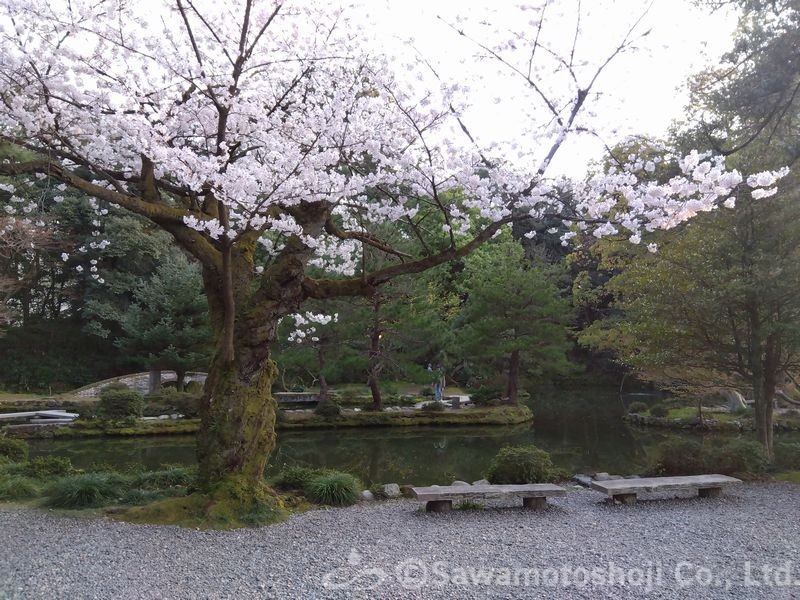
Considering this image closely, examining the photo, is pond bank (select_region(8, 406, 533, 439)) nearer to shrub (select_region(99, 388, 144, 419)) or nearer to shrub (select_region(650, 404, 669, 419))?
shrub (select_region(99, 388, 144, 419))

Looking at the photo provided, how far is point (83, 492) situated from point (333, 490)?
2.11m

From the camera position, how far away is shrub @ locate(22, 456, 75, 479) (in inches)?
250

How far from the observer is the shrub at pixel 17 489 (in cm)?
541

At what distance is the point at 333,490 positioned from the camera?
571cm

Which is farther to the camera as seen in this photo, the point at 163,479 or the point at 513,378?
the point at 513,378

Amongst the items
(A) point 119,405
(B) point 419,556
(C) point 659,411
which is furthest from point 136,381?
(B) point 419,556

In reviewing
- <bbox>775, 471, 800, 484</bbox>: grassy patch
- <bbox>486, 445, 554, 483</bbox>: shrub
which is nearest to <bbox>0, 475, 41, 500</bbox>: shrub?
<bbox>486, 445, 554, 483</bbox>: shrub

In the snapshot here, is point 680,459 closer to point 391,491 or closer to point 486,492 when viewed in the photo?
point 486,492

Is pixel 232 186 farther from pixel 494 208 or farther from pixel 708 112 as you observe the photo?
pixel 708 112

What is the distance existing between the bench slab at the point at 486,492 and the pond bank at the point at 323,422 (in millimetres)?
8279

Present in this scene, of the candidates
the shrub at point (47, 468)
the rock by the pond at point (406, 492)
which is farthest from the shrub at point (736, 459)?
the shrub at point (47, 468)

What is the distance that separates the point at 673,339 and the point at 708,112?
9.90 ft

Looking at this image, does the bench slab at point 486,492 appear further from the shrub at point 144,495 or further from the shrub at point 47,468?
the shrub at point 47,468

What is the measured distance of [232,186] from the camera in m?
4.48
